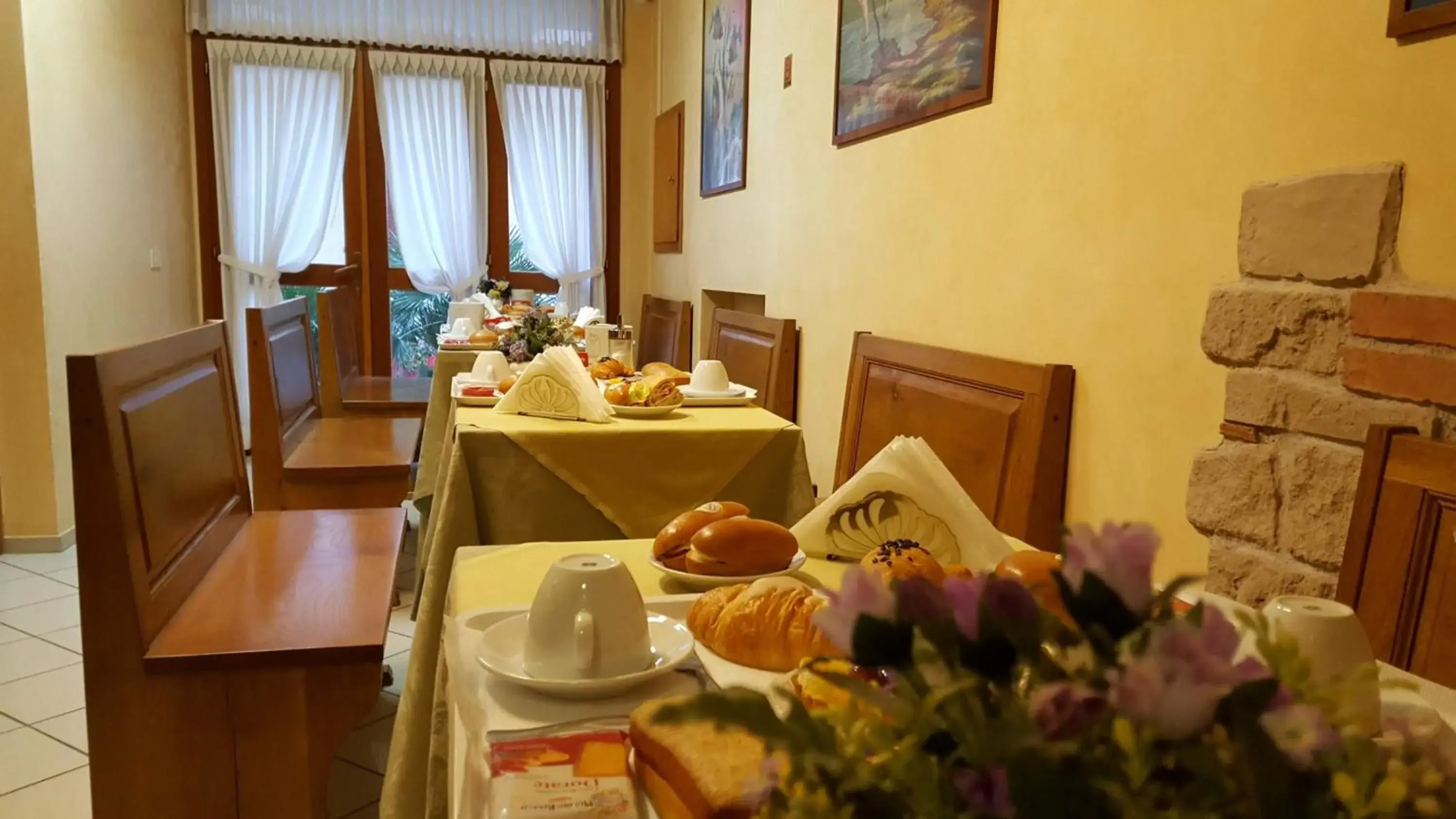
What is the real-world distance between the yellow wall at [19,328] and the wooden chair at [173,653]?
2.30 m

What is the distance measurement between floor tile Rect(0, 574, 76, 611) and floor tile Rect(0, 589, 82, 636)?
37 millimetres

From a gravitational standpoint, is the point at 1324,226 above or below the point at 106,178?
below

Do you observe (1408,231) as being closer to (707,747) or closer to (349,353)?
(707,747)

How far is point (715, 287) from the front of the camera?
4.12 m

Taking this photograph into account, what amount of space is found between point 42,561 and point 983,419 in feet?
10.9

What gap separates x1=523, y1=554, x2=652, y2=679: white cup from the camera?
2.64ft

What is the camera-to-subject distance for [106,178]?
4.00 meters

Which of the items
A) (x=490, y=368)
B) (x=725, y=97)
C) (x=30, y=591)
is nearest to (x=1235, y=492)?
(x=490, y=368)

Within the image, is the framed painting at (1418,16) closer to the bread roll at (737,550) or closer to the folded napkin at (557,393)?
the bread roll at (737,550)

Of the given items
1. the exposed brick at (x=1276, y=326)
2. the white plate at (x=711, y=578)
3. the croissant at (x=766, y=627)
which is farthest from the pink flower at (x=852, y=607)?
the exposed brick at (x=1276, y=326)

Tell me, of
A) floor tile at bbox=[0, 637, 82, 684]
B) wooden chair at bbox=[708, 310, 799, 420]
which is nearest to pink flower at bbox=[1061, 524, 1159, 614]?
wooden chair at bbox=[708, 310, 799, 420]

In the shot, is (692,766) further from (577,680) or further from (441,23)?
(441,23)

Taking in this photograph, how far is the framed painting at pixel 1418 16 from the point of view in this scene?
1022 mm

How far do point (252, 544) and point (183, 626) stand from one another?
19.1 inches
